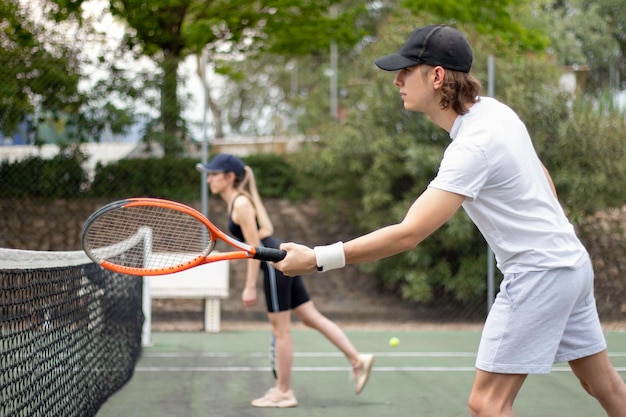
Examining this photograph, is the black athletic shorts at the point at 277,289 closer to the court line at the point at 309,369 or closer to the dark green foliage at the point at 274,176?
the court line at the point at 309,369

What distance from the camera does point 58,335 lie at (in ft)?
13.8

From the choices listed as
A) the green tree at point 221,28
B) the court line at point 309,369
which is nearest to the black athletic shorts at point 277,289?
the court line at point 309,369

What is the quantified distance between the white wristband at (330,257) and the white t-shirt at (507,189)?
33cm

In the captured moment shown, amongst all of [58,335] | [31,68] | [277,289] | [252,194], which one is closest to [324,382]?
[277,289]

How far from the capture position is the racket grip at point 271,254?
9.31ft

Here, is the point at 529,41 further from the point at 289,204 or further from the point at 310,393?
the point at 310,393

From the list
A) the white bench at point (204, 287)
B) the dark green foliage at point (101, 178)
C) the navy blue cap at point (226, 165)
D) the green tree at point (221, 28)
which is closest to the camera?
the navy blue cap at point (226, 165)

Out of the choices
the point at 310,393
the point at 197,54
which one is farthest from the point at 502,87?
the point at 310,393

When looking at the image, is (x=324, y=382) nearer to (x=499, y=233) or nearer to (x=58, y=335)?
(x=58, y=335)

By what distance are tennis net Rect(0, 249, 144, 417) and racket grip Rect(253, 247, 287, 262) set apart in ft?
3.14

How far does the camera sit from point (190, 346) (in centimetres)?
832

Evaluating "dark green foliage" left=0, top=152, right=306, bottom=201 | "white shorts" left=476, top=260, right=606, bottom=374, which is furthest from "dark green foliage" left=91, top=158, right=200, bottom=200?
"white shorts" left=476, top=260, right=606, bottom=374

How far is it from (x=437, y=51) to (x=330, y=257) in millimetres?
724

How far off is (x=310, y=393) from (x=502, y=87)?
5631mm
